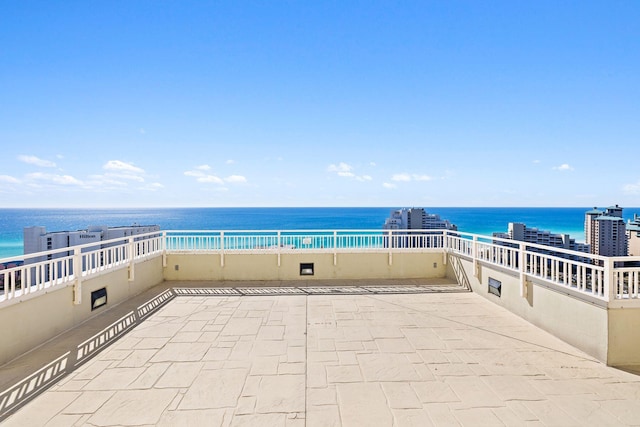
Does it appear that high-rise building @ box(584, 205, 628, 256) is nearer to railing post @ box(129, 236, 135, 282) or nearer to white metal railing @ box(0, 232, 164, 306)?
white metal railing @ box(0, 232, 164, 306)

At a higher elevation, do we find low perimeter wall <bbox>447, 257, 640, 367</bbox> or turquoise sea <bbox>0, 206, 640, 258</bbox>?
low perimeter wall <bbox>447, 257, 640, 367</bbox>

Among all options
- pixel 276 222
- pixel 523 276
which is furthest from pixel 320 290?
pixel 276 222

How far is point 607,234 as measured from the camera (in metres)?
5.84

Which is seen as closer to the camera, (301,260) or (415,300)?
(415,300)

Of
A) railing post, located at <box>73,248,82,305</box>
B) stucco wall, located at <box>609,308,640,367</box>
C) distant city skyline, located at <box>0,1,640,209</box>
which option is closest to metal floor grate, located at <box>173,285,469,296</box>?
railing post, located at <box>73,248,82,305</box>

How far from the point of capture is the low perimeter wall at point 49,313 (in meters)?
3.20

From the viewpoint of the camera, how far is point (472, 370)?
2.86m

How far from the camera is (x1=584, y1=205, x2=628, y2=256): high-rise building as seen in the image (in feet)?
17.5

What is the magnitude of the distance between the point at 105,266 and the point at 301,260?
404 cm

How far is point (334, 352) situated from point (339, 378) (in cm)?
60

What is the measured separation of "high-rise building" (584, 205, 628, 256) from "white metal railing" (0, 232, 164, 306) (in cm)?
868

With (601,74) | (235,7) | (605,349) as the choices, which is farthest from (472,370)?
(601,74)

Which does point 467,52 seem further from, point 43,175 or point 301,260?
point 43,175

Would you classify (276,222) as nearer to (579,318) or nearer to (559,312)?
(559,312)
